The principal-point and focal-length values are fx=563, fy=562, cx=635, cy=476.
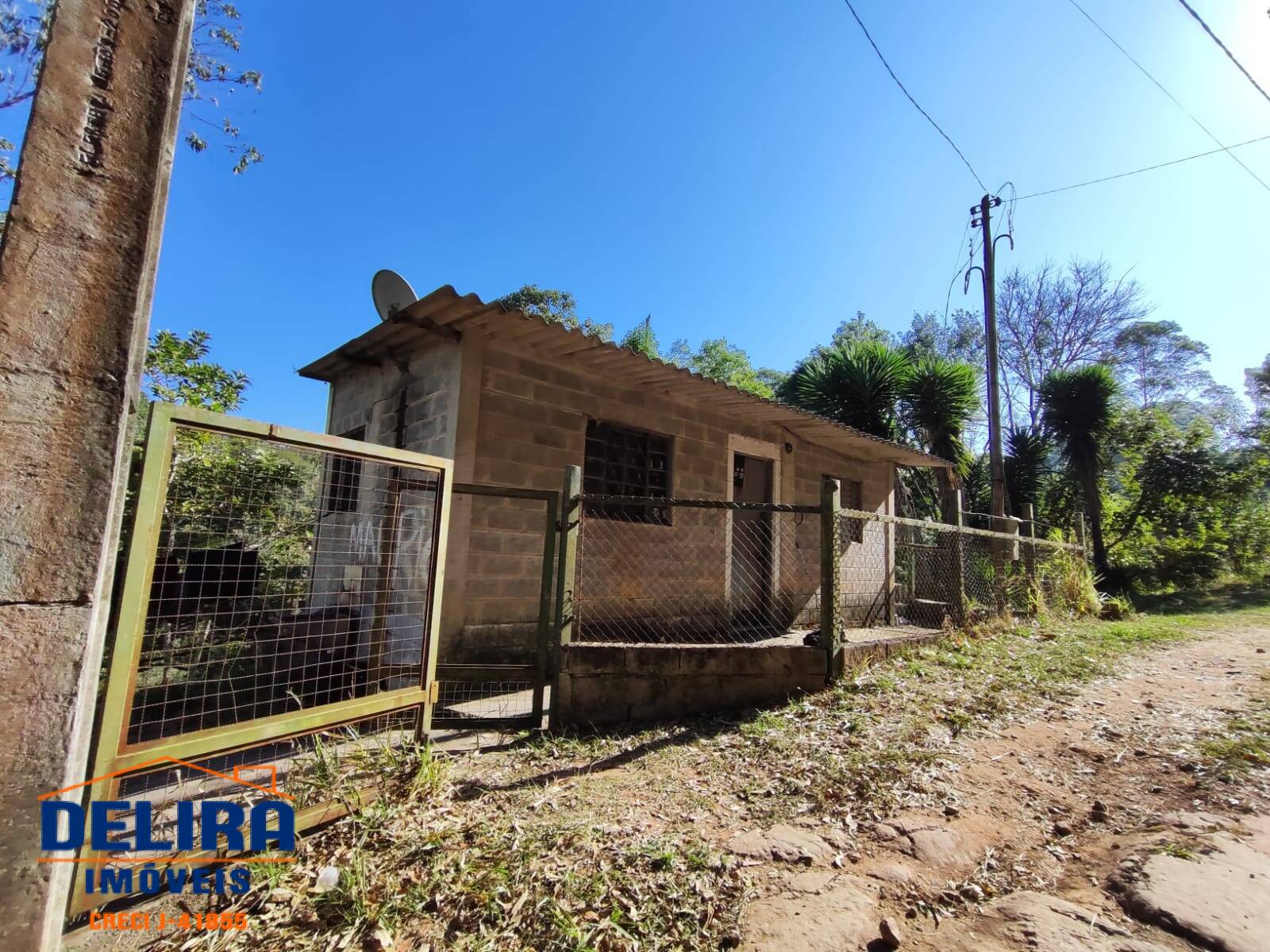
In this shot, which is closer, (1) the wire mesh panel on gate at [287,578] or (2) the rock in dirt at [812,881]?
(2) the rock in dirt at [812,881]

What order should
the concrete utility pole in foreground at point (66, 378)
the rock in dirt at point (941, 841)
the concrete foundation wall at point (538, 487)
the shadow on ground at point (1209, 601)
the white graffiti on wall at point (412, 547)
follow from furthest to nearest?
the shadow on ground at point (1209, 601) → the concrete foundation wall at point (538, 487) → the white graffiti on wall at point (412, 547) → the rock in dirt at point (941, 841) → the concrete utility pole in foreground at point (66, 378)

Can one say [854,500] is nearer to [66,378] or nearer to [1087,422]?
[1087,422]

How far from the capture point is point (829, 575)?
4.15 metres

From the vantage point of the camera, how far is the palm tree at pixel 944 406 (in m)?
11.3

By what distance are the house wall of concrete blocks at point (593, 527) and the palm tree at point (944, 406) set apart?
15.6ft

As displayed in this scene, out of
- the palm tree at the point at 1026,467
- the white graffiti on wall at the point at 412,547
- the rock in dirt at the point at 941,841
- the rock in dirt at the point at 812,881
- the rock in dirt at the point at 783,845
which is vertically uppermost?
the palm tree at the point at 1026,467

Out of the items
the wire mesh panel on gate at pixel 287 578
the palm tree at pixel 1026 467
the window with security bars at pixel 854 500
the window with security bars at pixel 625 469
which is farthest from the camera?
the palm tree at pixel 1026 467

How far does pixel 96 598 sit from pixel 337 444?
1.17 meters

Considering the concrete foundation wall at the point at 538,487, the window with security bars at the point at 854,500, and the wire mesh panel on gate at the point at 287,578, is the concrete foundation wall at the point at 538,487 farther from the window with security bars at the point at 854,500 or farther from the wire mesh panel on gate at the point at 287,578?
the window with security bars at the point at 854,500

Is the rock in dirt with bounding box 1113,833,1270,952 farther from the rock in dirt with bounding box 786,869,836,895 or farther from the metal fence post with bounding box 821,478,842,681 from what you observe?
the metal fence post with bounding box 821,478,842,681

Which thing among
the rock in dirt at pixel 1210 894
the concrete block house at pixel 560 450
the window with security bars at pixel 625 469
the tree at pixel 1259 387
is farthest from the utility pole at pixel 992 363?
the tree at pixel 1259 387

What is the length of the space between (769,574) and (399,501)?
5169mm

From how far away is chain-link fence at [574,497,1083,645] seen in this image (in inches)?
224

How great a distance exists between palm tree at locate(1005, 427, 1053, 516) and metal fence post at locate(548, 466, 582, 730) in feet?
44.1
